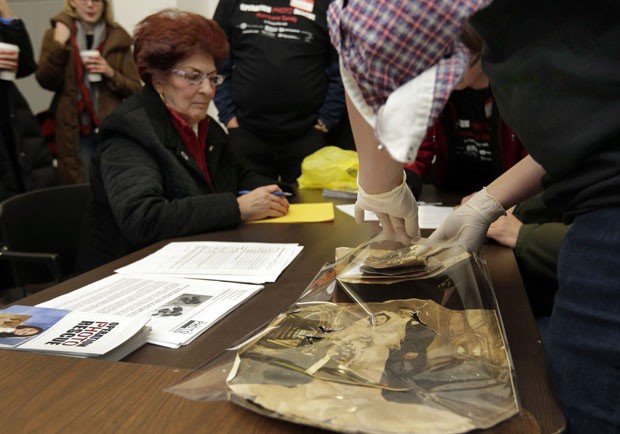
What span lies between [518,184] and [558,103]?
54cm

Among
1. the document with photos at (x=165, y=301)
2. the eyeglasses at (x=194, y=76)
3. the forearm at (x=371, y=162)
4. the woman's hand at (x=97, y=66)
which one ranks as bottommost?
the document with photos at (x=165, y=301)

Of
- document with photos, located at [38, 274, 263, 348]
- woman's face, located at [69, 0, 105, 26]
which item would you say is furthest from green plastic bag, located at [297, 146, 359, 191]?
woman's face, located at [69, 0, 105, 26]

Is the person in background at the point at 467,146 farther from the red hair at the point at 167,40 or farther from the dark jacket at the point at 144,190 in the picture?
the red hair at the point at 167,40

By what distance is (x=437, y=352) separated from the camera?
583 mm

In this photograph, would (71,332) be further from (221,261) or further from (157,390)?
(221,261)

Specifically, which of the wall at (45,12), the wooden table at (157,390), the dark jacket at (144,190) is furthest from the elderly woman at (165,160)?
the wall at (45,12)

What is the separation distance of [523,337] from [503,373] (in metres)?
0.17

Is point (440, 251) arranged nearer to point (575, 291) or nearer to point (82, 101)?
point (575, 291)

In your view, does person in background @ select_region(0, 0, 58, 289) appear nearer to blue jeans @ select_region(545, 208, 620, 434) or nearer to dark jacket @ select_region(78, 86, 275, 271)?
dark jacket @ select_region(78, 86, 275, 271)

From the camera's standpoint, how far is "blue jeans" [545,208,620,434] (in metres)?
0.53

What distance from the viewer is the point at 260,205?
5.05 ft

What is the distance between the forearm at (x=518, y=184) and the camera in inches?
41.1

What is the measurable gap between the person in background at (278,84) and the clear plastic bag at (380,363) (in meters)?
2.00

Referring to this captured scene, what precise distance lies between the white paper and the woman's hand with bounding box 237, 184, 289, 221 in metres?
0.19
